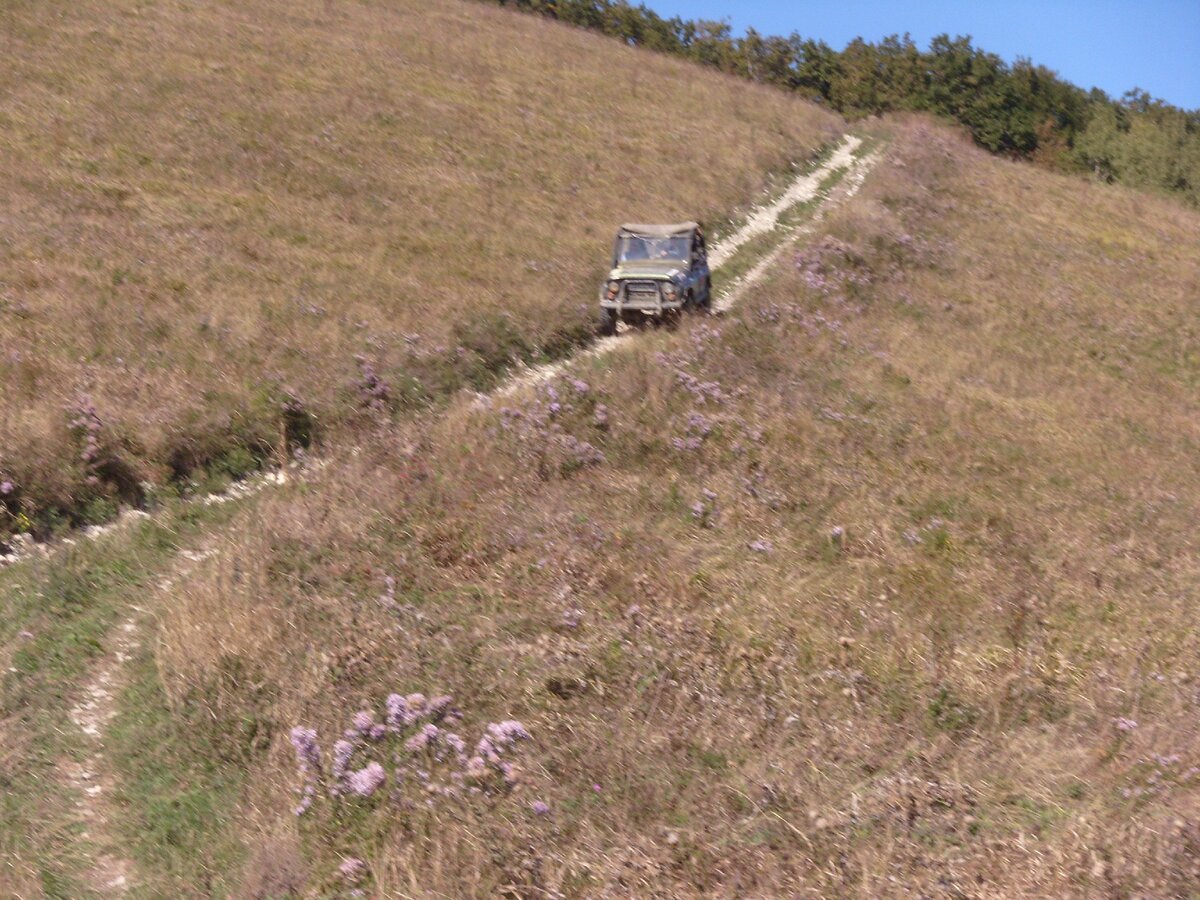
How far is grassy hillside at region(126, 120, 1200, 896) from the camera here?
586 cm

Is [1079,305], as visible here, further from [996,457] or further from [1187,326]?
[996,457]

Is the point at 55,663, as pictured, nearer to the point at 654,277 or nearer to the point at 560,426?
the point at 560,426

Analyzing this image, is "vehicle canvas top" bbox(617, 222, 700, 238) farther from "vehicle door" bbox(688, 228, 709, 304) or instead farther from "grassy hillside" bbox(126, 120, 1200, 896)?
"grassy hillside" bbox(126, 120, 1200, 896)

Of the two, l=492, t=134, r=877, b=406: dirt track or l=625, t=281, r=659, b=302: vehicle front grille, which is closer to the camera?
l=492, t=134, r=877, b=406: dirt track

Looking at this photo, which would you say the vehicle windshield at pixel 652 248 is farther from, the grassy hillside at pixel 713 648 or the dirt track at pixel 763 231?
the grassy hillside at pixel 713 648

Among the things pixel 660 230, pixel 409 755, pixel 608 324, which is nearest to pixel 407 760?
pixel 409 755

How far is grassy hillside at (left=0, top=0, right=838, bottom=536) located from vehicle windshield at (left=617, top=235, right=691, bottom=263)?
1116mm

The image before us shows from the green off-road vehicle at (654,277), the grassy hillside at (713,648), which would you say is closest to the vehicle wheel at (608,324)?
the green off-road vehicle at (654,277)

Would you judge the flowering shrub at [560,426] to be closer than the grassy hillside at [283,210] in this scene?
Yes

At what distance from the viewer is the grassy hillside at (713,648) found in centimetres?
586

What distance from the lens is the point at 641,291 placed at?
59.6 feet

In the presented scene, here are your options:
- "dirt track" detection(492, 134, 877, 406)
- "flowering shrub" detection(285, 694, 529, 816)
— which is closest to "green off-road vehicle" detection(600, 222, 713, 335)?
"dirt track" detection(492, 134, 877, 406)

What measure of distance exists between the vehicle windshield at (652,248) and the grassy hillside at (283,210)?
3.66 feet

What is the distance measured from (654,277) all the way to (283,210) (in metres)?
8.50
